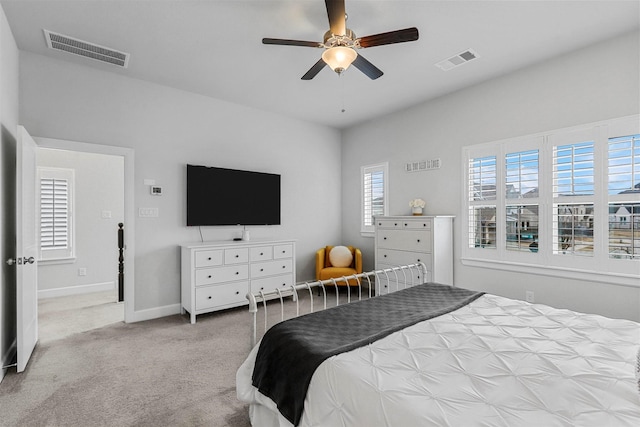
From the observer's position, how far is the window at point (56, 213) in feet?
15.6

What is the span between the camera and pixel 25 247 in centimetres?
256

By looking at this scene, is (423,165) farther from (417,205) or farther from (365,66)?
(365,66)

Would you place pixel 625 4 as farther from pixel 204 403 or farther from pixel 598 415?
pixel 204 403

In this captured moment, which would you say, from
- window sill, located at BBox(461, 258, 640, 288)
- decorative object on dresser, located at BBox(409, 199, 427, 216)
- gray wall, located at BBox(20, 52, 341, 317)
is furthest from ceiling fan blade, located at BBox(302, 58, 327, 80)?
window sill, located at BBox(461, 258, 640, 288)

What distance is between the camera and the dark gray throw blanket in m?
1.42

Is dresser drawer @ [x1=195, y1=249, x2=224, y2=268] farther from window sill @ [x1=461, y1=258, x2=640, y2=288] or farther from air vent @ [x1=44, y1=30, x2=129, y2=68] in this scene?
window sill @ [x1=461, y1=258, x2=640, y2=288]

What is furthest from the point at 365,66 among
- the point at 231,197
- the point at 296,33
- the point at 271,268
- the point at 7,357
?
the point at 7,357

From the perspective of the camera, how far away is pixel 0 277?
96.3 inches

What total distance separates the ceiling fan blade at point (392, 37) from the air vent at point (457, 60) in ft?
4.17

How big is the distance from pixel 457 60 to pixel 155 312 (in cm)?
453

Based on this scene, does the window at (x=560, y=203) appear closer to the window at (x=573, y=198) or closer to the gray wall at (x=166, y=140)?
the window at (x=573, y=198)

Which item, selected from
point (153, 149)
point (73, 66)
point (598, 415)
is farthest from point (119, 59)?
point (598, 415)

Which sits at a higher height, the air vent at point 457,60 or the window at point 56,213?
the air vent at point 457,60

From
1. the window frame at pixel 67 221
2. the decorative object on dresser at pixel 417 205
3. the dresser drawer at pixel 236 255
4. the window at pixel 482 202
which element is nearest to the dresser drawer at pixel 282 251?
the dresser drawer at pixel 236 255
